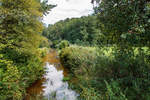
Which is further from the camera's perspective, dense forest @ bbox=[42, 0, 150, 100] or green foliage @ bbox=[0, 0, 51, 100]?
green foliage @ bbox=[0, 0, 51, 100]

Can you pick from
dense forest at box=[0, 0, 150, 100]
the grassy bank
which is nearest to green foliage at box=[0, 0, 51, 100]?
dense forest at box=[0, 0, 150, 100]

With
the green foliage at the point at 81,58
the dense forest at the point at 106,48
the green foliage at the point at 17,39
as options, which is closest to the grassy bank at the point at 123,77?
the dense forest at the point at 106,48

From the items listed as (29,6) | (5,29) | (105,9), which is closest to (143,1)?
(105,9)

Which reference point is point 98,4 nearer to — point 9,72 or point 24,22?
point 24,22

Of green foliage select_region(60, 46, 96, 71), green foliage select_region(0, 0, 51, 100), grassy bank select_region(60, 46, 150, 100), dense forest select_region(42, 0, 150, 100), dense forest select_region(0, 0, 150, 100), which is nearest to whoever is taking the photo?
dense forest select_region(42, 0, 150, 100)

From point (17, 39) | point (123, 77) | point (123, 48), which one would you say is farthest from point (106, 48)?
point (17, 39)

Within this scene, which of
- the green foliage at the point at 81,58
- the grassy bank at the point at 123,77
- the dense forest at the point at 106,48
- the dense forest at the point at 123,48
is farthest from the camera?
the green foliage at the point at 81,58

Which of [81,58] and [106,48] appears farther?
[81,58]

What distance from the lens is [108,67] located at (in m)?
3.70

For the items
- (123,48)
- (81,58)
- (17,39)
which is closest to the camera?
(123,48)

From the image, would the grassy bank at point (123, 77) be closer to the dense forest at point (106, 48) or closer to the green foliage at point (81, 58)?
the dense forest at point (106, 48)

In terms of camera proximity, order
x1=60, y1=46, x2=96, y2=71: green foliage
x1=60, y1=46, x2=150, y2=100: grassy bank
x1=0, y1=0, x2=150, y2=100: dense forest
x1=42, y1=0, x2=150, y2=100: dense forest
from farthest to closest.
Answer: x1=60, y1=46, x2=96, y2=71: green foliage
x1=60, y1=46, x2=150, y2=100: grassy bank
x1=0, y1=0, x2=150, y2=100: dense forest
x1=42, y1=0, x2=150, y2=100: dense forest

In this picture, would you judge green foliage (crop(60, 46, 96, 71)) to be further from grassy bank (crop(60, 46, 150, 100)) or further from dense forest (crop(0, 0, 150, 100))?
grassy bank (crop(60, 46, 150, 100))

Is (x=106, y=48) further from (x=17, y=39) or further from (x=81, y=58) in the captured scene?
(x=17, y=39)
